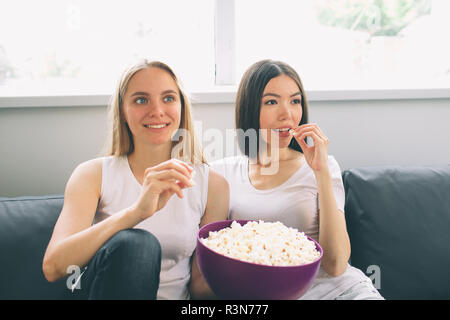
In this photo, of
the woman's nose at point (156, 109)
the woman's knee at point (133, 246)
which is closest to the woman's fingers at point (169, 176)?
the woman's knee at point (133, 246)

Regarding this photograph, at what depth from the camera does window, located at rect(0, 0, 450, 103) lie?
1.78 meters

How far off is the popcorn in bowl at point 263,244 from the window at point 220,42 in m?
0.80

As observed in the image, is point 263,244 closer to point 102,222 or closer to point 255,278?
point 255,278

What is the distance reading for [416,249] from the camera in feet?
4.59

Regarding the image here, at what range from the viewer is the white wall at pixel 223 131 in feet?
5.23

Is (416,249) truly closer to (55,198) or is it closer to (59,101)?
(55,198)

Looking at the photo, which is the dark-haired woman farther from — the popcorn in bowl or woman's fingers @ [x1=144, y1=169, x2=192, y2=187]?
woman's fingers @ [x1=144, y1=169, x2=192, y2=187]

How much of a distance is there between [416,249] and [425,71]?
1.18 m

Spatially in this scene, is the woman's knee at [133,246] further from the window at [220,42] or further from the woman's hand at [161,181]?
the window at [220,42]

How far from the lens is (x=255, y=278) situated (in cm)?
82

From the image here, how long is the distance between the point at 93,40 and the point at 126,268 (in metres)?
1.35

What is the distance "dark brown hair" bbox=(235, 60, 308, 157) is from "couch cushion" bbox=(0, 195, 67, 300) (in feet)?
2.57

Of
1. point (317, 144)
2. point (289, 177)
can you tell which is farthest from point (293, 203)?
point (317, 144)
